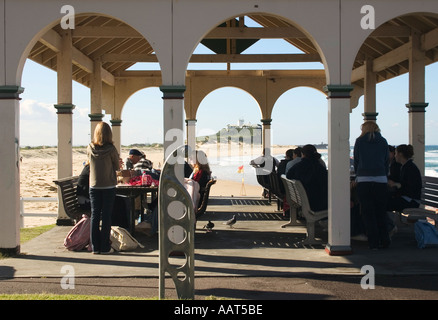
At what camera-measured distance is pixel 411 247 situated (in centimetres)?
798

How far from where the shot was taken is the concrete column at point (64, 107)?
34.4 feet

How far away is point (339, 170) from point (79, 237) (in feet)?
12.3

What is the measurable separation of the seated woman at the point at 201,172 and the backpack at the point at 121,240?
1577mm

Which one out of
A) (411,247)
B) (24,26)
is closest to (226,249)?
(411,247)

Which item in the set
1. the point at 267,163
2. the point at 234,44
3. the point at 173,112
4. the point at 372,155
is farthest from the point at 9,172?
the point at 234,44

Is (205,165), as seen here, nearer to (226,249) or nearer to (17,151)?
(226,249)

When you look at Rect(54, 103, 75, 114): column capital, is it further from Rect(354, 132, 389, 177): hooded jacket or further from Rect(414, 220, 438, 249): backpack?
Rect(414, 220, 438, 249): backpack

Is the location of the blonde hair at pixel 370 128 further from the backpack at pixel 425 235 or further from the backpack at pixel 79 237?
the backpack at pixel 79 237

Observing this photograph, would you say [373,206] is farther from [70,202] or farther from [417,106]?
[70,202]

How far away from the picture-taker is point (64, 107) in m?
10.5

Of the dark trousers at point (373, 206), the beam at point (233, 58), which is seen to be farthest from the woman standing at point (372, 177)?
the beam at point (233, 58)

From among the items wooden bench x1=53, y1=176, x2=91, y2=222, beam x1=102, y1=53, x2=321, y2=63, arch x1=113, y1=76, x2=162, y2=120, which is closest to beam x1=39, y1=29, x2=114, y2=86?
arch x1=113, y1=76, x2=162, y2=120

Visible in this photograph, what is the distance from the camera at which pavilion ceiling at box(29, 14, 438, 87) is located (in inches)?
411

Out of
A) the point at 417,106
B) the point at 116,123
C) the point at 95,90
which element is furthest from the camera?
the point at 116,123
